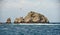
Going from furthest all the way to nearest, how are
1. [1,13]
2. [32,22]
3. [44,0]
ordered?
[32,22] → [44,0] → [1,13]

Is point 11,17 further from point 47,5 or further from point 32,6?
point 47,5

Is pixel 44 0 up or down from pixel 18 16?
up

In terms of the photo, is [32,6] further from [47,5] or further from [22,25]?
[22,25]

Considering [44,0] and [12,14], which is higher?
[44,0]

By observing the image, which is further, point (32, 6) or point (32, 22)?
point (32, 22)

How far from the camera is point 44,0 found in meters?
9.68

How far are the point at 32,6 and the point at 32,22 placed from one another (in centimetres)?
274

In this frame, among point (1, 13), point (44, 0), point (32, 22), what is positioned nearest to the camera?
point (1, 13)

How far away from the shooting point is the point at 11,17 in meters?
9.35

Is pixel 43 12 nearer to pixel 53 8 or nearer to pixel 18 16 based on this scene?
pixel 53 8

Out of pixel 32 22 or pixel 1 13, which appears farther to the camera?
pixel 32 22

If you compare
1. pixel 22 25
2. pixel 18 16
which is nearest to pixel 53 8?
pixel 18 16

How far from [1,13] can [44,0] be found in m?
2.11

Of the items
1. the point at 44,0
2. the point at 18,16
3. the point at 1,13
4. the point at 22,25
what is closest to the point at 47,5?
the point at 44,0
